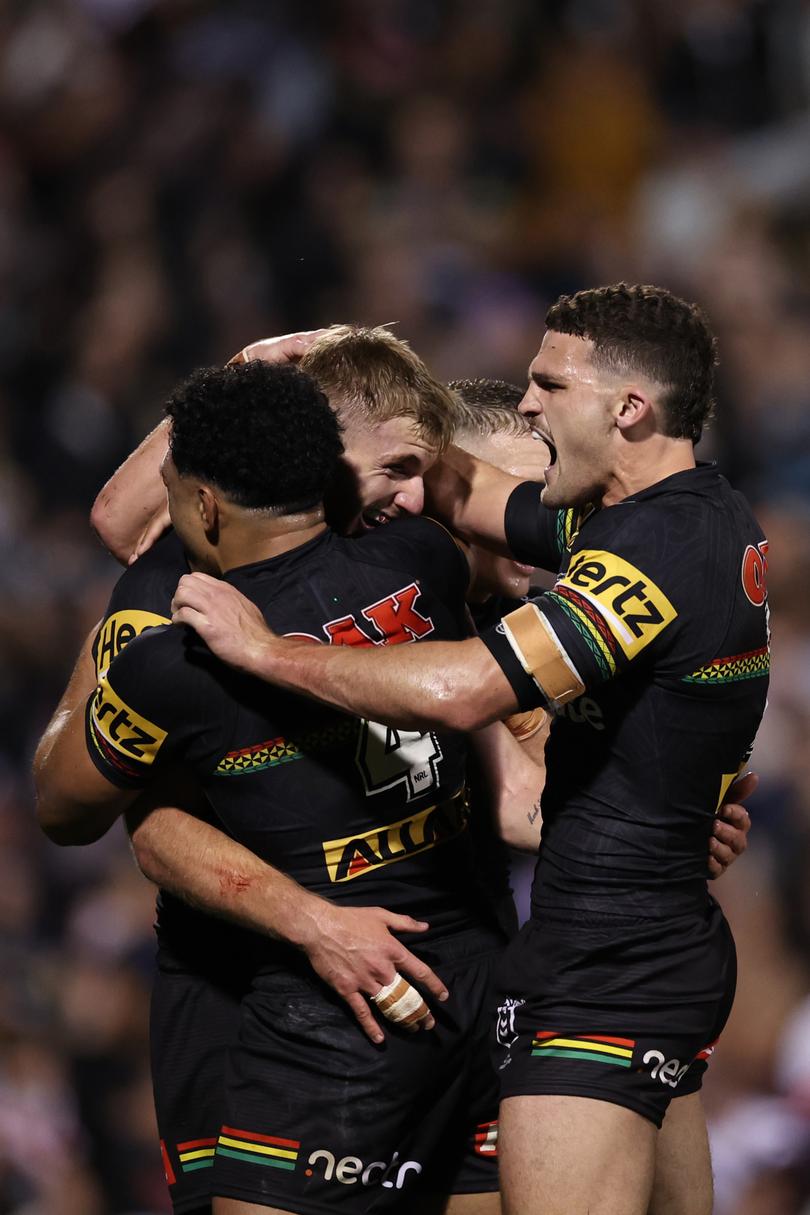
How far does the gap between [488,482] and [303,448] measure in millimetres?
911

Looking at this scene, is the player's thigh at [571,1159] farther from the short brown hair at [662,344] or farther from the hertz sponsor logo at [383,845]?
the short brown hair at [662,344]

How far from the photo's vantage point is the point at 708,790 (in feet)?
9.21

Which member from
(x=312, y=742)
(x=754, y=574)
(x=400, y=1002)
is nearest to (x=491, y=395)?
→ (x=754, y=574)

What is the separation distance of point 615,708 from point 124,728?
86 cm

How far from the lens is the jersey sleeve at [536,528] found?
3.21m

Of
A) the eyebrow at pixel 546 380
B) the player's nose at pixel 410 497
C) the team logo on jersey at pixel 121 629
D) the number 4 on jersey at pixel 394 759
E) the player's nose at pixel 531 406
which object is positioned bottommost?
the number 4 on jersey at pixel 394 759

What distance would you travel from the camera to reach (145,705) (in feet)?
8.51

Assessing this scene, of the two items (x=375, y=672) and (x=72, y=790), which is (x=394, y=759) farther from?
(x=72, y=790)

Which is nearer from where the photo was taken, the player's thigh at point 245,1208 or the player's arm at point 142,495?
the player's thigh at point 245,1208

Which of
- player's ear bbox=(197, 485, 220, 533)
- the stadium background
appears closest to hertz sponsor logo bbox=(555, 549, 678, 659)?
player's ear bbox=(197, 485, 220, 533)

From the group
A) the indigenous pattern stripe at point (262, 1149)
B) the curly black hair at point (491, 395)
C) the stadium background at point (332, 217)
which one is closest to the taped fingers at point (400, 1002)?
the indigenous pattern stripe at point (262, 1149)

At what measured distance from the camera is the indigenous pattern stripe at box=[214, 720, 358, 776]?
2.63 metres

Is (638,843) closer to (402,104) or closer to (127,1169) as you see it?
(127,1169)

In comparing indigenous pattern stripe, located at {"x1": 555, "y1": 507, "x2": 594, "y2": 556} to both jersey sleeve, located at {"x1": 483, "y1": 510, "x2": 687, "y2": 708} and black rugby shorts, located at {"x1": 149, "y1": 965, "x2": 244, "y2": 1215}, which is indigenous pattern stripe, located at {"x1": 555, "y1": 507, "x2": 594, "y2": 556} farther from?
black rugby shorts, located at {"x1": 149, "y1": 965, "x2": 244, "y2": 1215}
